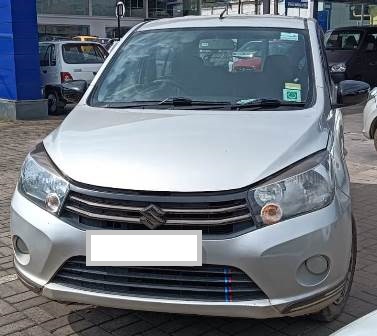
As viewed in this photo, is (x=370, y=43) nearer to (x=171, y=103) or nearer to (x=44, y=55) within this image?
(x=44, y=55)

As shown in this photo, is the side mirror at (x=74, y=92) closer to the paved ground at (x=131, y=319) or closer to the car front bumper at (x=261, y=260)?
the paved ground at (x=131, y=319)

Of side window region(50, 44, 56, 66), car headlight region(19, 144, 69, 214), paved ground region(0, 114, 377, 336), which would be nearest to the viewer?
car headlight region(19, 144, 69, 214)

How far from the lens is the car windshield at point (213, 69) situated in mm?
3877

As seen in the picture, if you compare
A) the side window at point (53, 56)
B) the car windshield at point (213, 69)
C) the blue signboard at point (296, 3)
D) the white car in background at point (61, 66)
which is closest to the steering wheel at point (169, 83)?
the car windshield at point (213, 69)

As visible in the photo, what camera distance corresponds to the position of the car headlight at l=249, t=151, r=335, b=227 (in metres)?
2.75

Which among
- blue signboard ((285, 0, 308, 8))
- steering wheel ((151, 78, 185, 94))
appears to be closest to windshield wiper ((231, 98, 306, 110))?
steering wheel ((151, 78, 185, 94))

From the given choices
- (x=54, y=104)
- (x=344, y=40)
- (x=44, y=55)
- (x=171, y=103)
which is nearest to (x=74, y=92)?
(x=171, y=103)

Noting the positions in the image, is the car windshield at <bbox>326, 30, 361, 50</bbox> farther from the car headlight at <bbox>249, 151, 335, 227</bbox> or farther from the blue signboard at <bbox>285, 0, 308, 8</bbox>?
the car headlight at <bbox>249, 151, 335, 227</bbox>

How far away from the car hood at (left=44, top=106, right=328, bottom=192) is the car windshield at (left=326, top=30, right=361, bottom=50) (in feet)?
43.9

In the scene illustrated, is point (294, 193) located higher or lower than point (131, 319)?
higher

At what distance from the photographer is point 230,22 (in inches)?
175

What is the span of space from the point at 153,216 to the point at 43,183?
675 mm

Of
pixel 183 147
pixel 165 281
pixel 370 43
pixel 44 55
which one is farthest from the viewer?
pixel 370 43

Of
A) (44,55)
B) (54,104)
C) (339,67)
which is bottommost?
(54,104)
